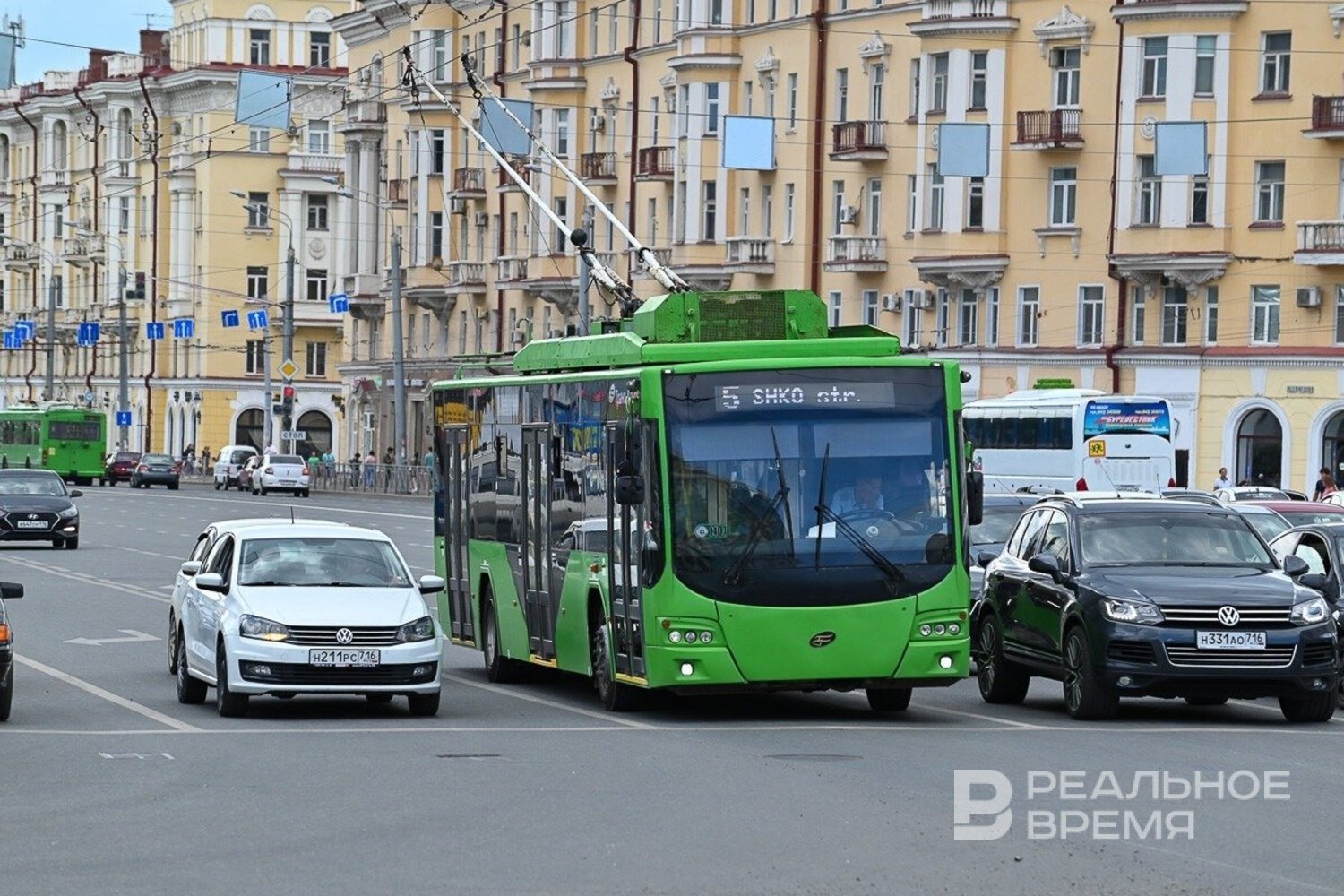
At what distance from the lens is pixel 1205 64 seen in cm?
6378

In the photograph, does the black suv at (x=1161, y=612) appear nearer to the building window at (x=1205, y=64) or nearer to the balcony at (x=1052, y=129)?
the building window at (x=1205, y=64)

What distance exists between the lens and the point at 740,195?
7581 cm

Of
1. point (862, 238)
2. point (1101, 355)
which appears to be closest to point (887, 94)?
point (862, 238)

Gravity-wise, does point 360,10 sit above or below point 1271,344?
above

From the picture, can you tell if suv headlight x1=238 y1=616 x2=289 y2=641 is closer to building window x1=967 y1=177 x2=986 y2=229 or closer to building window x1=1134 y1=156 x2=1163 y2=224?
building window x1=1134 y1=156 x2=1163 y2=224

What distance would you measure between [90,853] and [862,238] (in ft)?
197

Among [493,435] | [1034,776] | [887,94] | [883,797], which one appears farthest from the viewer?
[887,94]

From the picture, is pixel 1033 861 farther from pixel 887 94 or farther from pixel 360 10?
pixel 360 10

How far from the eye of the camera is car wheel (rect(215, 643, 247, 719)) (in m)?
19.3

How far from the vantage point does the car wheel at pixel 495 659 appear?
23.6 m

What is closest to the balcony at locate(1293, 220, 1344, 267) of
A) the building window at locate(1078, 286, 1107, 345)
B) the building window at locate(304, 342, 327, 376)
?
the building window at locate(1078, 286, 1107, 345)

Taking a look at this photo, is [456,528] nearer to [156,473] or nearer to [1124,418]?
[1124,418]

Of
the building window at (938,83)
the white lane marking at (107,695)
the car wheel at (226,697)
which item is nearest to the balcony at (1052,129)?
the building window at (938,83)

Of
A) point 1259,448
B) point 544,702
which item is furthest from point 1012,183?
point 544,702
